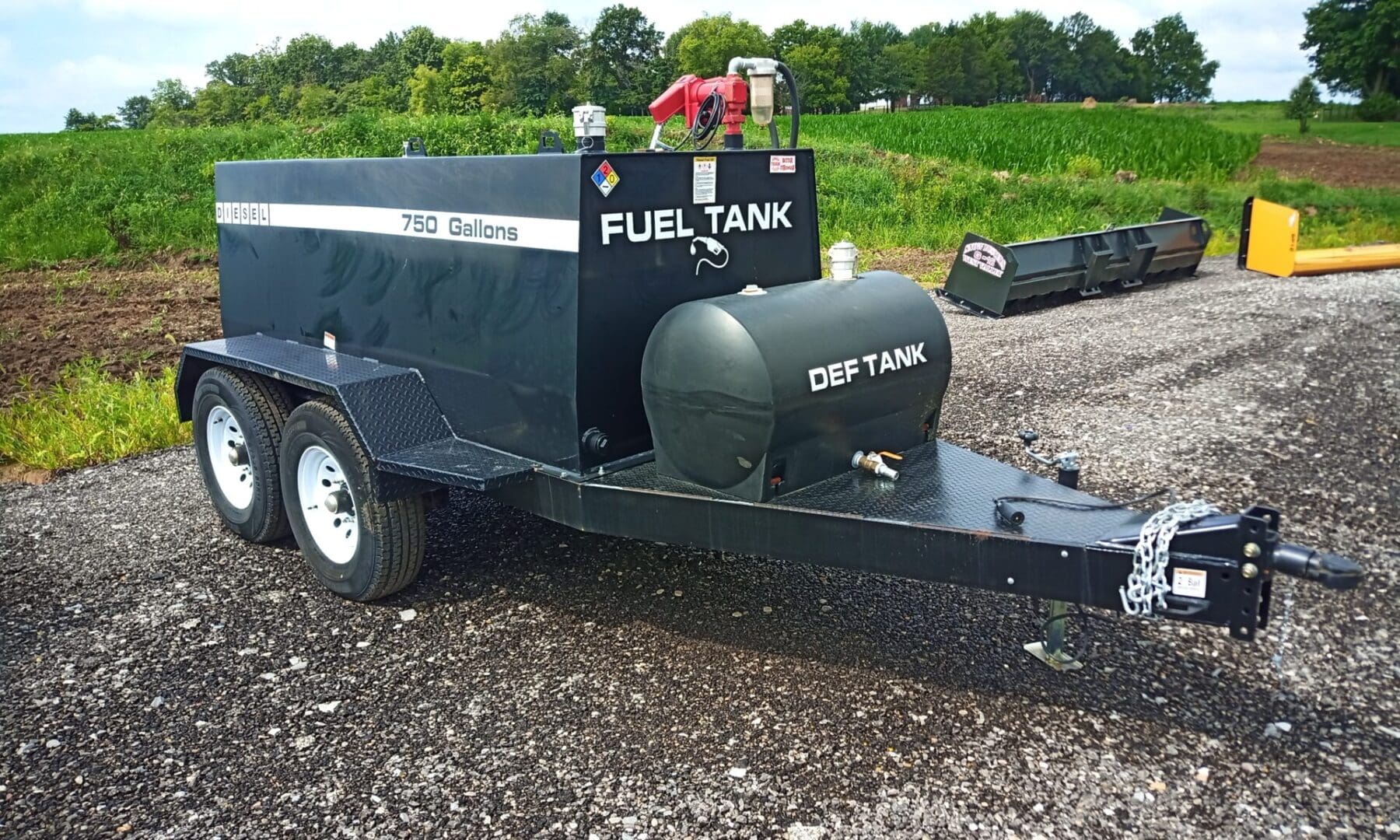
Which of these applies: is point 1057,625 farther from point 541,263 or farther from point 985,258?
point 985,258

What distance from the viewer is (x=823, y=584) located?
424 centimetres

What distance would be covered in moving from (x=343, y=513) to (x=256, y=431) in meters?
0.68

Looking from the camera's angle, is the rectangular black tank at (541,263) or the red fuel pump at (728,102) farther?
the red fuel pump at (728,102)

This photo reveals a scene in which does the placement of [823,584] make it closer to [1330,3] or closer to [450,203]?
[450,203]

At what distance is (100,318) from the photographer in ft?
38.3

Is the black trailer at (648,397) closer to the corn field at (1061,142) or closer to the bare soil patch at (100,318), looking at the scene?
the bare soil patch at (100,318)

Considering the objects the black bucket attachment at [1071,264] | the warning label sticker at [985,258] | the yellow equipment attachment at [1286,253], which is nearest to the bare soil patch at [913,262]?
the black bucket attachment at [1071,264]

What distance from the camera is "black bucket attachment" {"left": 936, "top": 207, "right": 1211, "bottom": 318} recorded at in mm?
10070

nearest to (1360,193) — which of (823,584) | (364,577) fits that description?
(823,584)

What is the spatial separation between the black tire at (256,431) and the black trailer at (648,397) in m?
0.02

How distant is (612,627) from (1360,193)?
20305 mm

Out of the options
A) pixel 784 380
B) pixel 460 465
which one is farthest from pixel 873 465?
pixel 460 465

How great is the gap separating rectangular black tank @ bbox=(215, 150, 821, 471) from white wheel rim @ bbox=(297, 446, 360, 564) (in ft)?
1.63

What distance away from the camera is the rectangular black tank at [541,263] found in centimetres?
350
